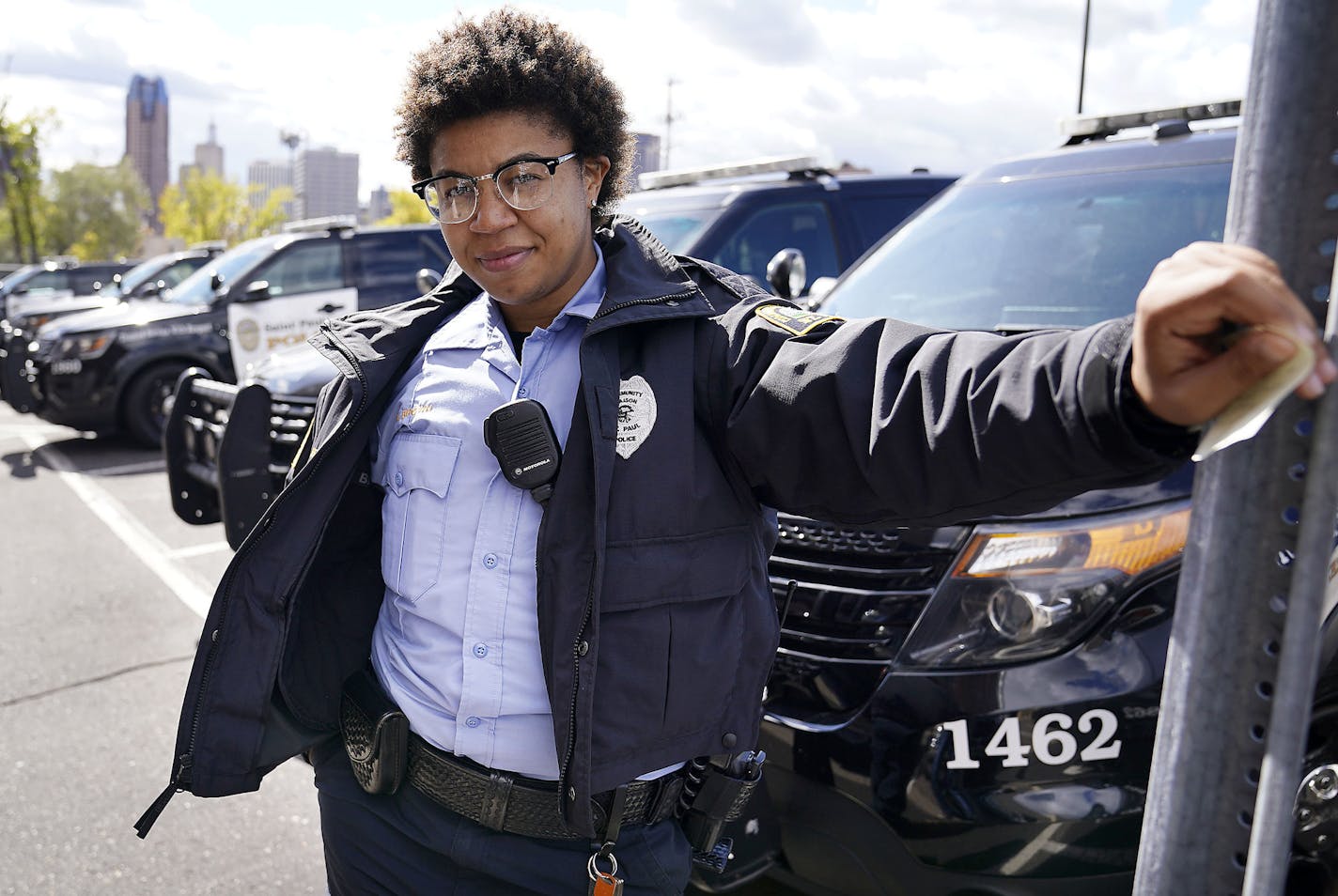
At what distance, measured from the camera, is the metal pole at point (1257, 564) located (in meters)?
0.83

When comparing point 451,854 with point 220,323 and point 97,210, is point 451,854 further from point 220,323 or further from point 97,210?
point 97,210

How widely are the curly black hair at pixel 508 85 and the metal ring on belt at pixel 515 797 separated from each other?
3.24 feet

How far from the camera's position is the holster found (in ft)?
5.68

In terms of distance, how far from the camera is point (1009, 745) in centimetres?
214

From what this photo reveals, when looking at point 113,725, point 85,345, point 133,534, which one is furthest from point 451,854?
point 85,345

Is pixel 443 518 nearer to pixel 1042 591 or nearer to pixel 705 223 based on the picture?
pixel 1042 591

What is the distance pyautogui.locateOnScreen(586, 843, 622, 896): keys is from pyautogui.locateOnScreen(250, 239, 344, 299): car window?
8597 mm

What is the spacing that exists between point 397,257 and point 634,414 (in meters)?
8.80

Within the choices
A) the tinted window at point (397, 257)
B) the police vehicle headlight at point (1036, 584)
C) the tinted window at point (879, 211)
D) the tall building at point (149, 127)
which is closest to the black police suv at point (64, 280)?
the tinted window at point (397, 257)

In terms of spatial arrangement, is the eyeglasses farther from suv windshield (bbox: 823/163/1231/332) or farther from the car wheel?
the car wheel

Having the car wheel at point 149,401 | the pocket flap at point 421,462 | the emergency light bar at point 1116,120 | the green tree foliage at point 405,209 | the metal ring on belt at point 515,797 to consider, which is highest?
the green tree foliage at point 405,209

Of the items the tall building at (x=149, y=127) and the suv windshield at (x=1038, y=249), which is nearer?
the suv windshield at (x=1038, y=249)

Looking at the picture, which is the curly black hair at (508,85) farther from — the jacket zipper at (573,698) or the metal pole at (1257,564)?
the metal pole at (1257,564)

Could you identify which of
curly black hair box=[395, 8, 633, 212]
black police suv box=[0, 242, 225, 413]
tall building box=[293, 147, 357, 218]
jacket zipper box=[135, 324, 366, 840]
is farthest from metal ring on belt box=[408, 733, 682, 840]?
tall building box=[293, 147, 357, 218]
